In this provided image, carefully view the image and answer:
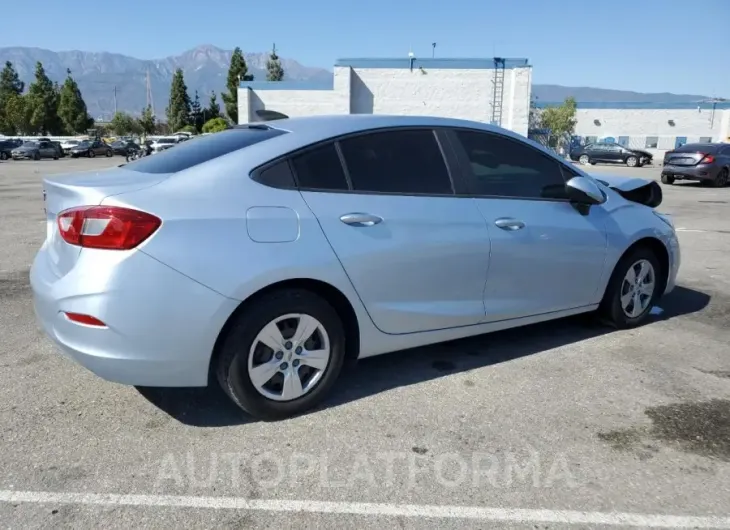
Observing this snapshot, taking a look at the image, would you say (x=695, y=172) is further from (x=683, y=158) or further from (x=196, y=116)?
(x=196, y=116)

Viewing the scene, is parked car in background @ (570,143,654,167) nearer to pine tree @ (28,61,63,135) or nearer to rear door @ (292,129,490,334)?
rear door @ (292,129,490,334)

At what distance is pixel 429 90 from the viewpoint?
39188 mm

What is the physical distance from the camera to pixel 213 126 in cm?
5741

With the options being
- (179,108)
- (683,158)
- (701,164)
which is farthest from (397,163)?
(179,108)

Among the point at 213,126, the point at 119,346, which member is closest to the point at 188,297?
the point at 119,346

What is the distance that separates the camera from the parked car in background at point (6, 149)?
42250 millimetres

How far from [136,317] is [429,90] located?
38.5 metres

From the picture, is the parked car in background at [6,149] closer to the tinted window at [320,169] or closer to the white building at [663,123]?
the white building at [663,123]

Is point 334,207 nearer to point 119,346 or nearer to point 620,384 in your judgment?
point 119,346

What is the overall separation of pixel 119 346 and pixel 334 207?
4.30 feet

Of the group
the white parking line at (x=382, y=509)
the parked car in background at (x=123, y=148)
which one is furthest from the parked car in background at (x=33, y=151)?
the white parking line at (x=382, y=509)

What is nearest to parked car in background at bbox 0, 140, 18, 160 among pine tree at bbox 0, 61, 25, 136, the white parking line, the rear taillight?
pine tree at bbox 0, 61, 25, 136

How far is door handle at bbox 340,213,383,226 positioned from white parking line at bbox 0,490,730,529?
1.47 m

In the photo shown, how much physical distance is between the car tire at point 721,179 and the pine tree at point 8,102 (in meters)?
70.5
